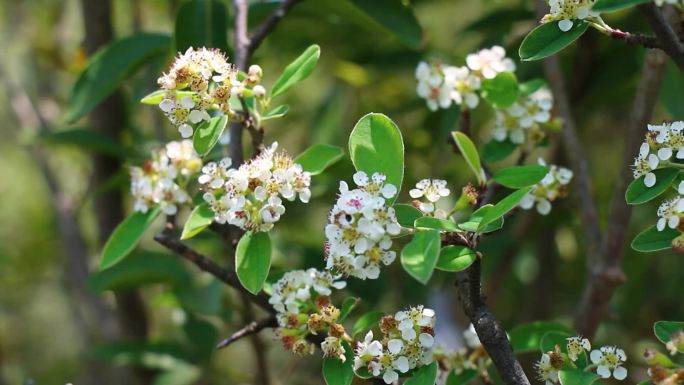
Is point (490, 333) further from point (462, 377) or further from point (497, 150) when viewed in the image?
point (497, 150)

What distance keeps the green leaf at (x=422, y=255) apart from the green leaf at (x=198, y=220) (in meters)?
0.29

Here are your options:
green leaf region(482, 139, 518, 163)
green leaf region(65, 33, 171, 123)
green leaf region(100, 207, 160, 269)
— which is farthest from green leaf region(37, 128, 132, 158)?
green leaf region(482, 139, 518, 163)

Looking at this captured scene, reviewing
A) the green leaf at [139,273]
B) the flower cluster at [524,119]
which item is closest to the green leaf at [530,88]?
the flower cluster at [524,119]

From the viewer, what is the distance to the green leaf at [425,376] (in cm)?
91

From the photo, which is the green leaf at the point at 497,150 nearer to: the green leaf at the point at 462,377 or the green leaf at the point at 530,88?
the green leaf at the point at 530,88

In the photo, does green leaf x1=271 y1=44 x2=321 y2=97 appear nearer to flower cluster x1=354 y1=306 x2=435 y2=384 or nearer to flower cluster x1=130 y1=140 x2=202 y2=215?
flower cluster x1=130 y1=140 x2=202 y2=215

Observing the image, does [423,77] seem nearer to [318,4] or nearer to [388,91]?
[318,4]

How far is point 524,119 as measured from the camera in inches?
48.1

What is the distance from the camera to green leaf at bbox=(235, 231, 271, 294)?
3.16 ft

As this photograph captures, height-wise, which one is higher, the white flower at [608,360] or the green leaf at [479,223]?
the green leaf at [479,223]

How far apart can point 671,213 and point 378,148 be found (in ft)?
1.02

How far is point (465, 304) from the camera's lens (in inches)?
Answer: 37.1

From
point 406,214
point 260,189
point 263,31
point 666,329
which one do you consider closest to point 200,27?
point 263,31

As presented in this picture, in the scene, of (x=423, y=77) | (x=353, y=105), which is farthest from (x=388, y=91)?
(x=423, y=77)
